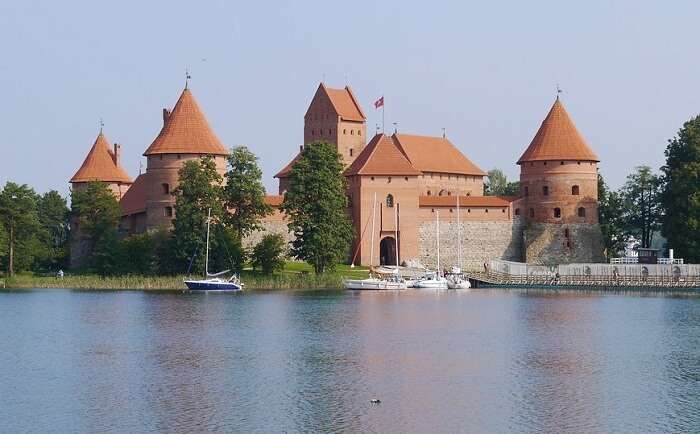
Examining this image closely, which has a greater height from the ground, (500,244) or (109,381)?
(500,244)

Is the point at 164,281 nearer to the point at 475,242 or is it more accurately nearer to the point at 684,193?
the point at 475,242

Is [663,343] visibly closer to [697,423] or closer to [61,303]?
[697,423]

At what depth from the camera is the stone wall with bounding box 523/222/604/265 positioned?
57.0 m

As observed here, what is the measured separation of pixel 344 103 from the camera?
69375 mm

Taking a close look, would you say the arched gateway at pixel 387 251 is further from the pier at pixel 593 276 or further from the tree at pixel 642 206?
the tree at pixel 642 206

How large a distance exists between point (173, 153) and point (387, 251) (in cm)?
1084

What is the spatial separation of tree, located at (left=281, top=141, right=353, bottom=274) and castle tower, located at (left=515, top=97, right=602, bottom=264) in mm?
10415

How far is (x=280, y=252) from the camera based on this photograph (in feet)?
168

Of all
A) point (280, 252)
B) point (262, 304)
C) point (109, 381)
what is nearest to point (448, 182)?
point (280, 252)

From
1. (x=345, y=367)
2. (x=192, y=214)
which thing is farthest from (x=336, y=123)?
(x=345, y=367)

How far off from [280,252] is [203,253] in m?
3.47

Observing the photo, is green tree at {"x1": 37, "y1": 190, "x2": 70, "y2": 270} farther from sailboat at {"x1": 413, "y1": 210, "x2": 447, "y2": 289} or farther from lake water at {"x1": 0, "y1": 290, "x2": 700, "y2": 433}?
lake water at {"x1": 0, "y1": 290, "x2": 700, "y2": 433}

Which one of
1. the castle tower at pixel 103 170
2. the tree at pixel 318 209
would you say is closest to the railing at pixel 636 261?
the tree at pixel 318 209

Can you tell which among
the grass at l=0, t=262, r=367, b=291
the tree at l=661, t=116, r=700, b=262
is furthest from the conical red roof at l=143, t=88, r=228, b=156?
the tree at l=661, t=116, r=700, b=262
